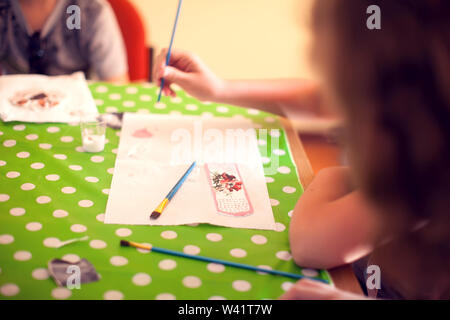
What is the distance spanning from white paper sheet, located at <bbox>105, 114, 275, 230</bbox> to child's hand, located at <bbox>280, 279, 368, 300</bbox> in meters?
0.17

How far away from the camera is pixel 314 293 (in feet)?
2.00

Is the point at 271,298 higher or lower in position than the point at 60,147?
lower

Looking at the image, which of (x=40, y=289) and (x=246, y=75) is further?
(x=246, y=75)

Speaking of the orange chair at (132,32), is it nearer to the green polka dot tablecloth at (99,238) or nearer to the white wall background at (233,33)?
the white wall background at (233,33)

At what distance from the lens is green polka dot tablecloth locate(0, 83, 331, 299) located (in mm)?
635

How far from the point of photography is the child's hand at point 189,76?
43.4 inches

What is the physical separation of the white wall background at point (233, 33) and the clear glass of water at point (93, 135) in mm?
1391

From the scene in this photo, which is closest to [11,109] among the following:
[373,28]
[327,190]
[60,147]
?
[60,147]

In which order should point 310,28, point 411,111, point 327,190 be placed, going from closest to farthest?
1. point 411,111
2. point 310,28
3. point 327,190

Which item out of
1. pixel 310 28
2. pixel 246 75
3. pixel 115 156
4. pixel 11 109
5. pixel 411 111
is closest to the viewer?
pixel 411 111

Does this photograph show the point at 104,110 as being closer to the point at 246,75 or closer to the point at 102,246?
the point at 102,246

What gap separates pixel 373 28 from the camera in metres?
0.52
